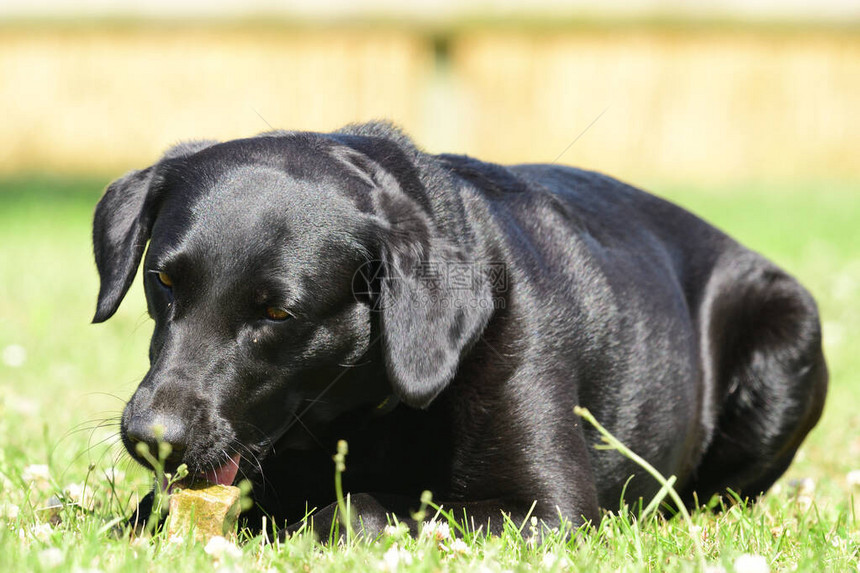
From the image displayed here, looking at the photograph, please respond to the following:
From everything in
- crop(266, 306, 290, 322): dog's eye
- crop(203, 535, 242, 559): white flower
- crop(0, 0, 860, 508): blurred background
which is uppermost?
crop(266, 306, 290, 322): dog's eye

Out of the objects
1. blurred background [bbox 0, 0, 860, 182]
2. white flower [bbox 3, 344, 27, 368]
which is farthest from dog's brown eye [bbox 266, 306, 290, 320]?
blurred background [bbox 0, 0, 860, 182]

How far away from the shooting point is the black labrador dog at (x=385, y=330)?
9.21 ft

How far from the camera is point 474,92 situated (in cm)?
1568

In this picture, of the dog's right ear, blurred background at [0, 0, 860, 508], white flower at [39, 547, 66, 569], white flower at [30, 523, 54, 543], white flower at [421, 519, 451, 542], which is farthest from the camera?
blurred background at [0, 0, 860, 508]

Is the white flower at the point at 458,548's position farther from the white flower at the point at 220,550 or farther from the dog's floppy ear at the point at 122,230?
the dog's floppy ear at the point at 122,230

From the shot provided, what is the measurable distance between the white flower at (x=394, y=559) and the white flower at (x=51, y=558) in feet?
2.25

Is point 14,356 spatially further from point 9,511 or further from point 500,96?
point 500,96

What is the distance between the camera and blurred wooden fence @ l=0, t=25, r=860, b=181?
1540 centimetres

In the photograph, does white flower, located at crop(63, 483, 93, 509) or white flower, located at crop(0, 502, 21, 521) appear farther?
white flower, located at crop(63, 483, 93, 509)

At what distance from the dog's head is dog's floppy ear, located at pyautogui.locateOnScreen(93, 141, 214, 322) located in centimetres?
14

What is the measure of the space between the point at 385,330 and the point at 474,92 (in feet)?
43.3

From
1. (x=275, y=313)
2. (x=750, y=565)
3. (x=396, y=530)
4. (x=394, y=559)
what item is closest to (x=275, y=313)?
(x=275, y=313)

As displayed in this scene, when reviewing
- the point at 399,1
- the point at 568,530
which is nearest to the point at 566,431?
the point at 568,530

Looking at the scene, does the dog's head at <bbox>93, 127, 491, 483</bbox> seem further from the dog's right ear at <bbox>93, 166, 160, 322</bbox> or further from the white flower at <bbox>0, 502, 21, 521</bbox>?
the white flower at <bbox>0, 502, 21, 521</bbox>
